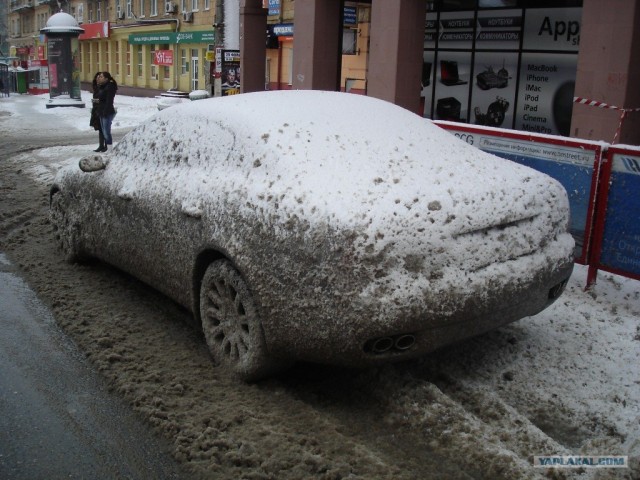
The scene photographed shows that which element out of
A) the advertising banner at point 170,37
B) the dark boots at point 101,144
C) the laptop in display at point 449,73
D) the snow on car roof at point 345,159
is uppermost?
the advertising banner at point 170,37

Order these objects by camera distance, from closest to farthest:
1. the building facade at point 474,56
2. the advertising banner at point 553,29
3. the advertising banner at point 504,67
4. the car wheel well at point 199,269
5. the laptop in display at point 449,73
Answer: the car wheel well at point 199,269, the building facade at point 474,56, the advertising banner at point 553,29, the advertising banner at point 504,67, the laptop in display at point 449,73

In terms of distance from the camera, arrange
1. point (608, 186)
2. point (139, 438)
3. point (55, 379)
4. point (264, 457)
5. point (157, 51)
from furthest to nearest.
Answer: point (157, 51) < point (608, 186) < point (55, 379) < point (139, 438) < point (264, 457)

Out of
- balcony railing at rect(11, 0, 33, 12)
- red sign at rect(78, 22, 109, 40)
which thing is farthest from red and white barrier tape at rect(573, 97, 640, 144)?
balcony railing at rect(11, 0, 33, 12)

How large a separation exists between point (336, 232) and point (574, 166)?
10.8 ft

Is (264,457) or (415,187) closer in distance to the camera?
(264,457)

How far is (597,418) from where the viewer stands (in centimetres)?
384

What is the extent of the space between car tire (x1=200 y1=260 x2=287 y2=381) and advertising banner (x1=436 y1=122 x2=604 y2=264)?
316cm

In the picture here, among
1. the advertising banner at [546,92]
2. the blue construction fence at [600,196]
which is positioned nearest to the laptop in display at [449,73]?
the advertising banner at [546,92]

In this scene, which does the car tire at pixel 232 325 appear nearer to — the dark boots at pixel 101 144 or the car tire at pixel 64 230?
the car tire at pixel 64 230

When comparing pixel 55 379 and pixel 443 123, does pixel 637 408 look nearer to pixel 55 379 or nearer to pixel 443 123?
pixel 55 379

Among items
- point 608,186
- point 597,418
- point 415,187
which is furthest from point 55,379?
point 608,186

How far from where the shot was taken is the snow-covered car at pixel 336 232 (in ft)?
11.6

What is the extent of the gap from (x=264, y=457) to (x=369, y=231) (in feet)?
3.86

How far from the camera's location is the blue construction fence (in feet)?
18.4
